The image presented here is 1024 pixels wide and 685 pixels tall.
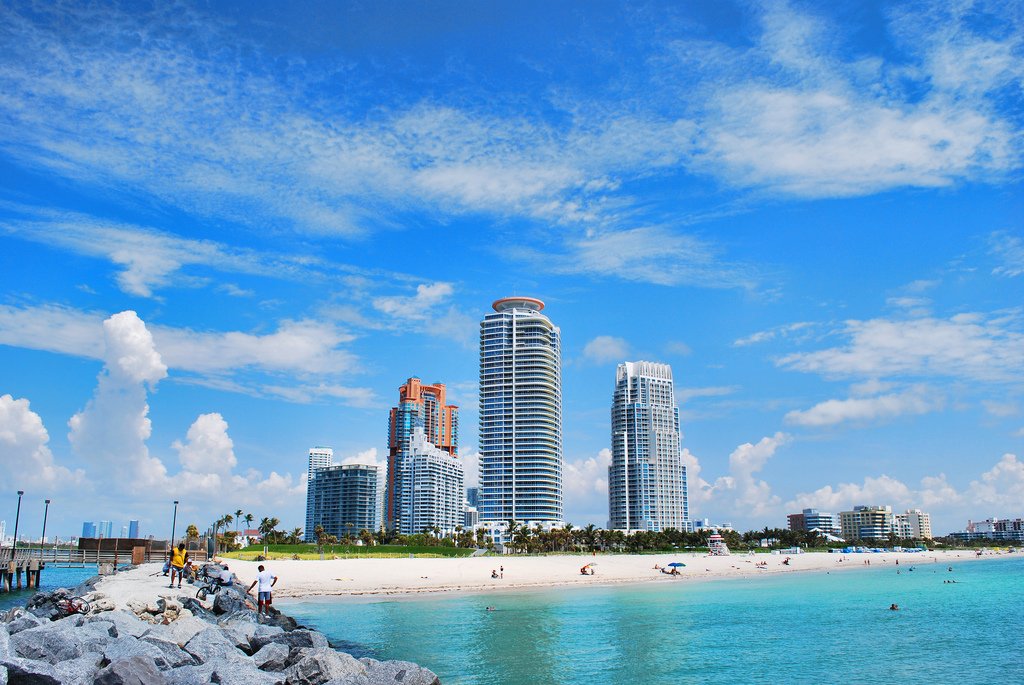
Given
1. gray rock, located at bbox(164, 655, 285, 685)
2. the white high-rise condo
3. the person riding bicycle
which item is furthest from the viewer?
A: the white high-rise condo

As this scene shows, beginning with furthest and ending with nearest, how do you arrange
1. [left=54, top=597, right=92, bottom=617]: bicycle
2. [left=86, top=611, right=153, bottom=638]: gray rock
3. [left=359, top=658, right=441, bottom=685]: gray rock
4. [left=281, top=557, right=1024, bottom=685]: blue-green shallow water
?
[left=281, top=557, right=1024, bottom=685]: blue-green shallow water → [left=54, top=597, right=92, bottom=617]: bicycle → [left=86, top=611, right=153, bottom=638]: gray rock → [left=359, top=658, right=441, bottom=685]: gray rock

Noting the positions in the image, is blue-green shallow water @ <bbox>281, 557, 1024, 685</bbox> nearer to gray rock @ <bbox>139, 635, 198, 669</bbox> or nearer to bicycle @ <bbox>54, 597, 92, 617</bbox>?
gray rock @ <bbox>139, 635, 198, 669</bbox>

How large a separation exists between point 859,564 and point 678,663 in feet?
417

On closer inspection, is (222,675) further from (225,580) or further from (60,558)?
(60,558)

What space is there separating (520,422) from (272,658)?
560 ft

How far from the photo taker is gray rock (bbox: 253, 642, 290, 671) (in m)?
20.5

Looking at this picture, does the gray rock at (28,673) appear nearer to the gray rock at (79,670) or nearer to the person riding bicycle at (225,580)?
the gray rock at (79,670)

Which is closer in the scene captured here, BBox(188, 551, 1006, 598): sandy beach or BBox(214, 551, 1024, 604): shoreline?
BBox(214, 551, 1024, 604): shoreline

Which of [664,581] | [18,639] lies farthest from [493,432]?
[18,639]

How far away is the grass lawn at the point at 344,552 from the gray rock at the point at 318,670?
68.7 meters

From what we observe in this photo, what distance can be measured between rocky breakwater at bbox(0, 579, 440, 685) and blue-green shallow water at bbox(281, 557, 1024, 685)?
20.9ft

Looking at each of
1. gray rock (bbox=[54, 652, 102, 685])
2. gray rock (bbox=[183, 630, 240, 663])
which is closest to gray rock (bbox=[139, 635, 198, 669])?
gray rock (bbox=[183, 630, 240, 663])

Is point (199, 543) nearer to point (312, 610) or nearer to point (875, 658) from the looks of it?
point (312, 610)

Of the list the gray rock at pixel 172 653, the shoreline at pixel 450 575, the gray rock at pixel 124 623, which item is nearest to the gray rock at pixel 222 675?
the gray rock at pixel 172 653
